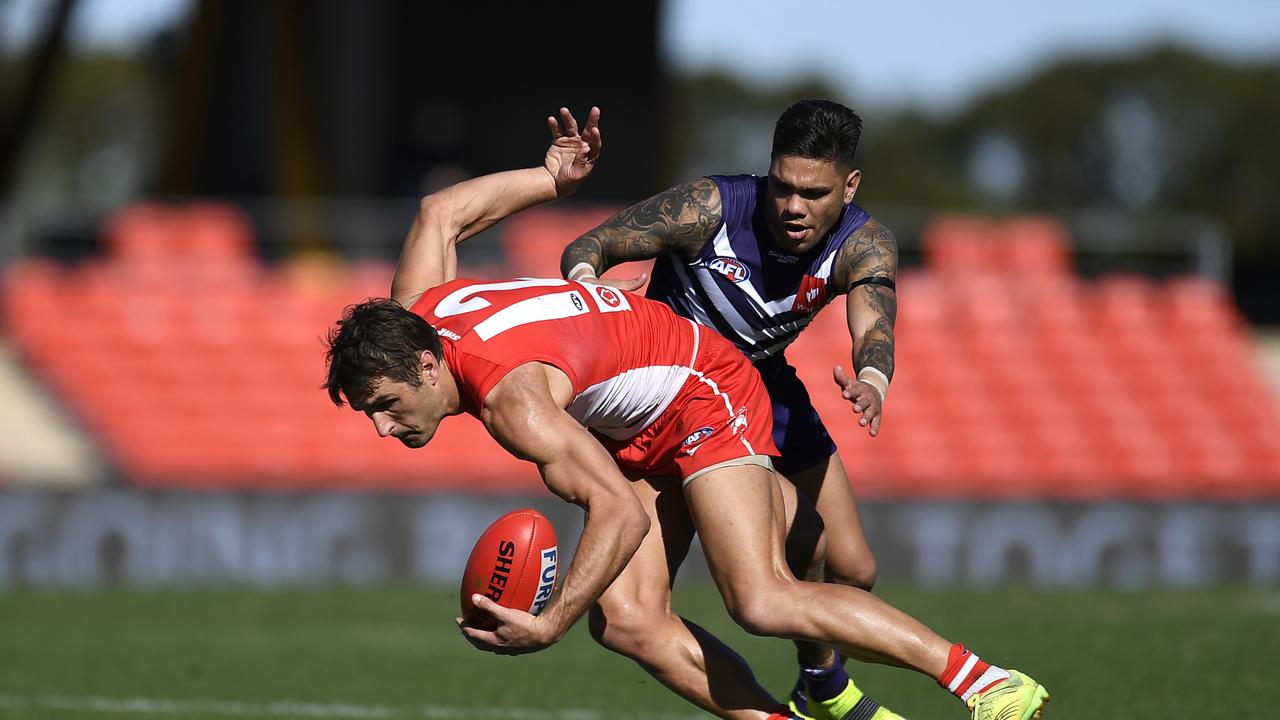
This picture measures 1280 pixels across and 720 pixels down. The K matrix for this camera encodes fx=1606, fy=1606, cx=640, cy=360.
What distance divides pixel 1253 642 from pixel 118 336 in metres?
12.1

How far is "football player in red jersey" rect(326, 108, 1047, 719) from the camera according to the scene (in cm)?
515

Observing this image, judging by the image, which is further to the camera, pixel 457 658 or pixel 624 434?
pixel 457 658

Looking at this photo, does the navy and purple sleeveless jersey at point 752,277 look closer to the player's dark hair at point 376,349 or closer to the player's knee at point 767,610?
the player's knee at point 767,610

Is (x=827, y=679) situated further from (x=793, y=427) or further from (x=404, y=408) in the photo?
(x=404, y=408)

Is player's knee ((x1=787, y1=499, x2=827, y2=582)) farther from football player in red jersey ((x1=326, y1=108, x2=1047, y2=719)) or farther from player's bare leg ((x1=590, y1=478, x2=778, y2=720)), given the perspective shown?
player's bare leg ((x1=590, y1=478, x2=778, y2=720))

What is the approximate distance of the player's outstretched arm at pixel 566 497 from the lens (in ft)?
16.7

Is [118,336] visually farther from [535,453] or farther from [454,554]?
[535,453]

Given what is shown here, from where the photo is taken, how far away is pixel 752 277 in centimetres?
641

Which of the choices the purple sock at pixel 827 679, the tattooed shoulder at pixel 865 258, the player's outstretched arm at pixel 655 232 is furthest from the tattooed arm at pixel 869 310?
the purple sock at pixel 827 679

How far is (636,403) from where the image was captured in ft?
19.0

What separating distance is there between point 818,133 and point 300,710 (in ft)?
12.2

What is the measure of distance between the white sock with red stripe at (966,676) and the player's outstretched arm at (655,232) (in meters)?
1.95

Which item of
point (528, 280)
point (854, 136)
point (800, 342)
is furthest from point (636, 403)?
point (800, 342)

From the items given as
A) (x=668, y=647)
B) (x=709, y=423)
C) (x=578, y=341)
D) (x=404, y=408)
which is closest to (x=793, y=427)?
(x=709, y=423)
